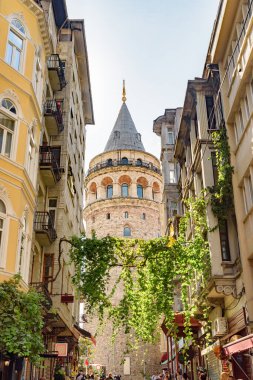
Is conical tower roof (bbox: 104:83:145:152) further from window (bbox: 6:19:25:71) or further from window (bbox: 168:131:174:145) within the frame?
window (bbox: 6:19:25:71)

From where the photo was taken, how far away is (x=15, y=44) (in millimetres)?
17391

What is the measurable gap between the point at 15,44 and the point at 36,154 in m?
4.02

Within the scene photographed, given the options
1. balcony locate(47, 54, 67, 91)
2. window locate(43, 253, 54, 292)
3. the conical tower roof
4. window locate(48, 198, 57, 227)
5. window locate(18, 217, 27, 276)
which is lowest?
window locate(18, 217, 27, 276)

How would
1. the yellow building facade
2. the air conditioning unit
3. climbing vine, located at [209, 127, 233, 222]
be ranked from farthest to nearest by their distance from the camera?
1. the air conditioning unit
2. climbing vine, located at [209, 127, 233, 222]
3. the yellow building facade

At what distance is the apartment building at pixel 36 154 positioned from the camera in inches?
626

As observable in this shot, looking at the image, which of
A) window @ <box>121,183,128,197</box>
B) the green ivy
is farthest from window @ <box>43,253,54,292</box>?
window @ <box>121,183,128,197</box>

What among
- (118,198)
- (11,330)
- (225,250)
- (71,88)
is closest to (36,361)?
(11,330)

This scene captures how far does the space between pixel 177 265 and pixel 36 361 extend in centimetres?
809

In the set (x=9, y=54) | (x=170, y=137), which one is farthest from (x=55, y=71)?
(x=170, y=137)

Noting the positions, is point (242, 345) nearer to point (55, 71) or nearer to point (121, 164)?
point (55, 71)

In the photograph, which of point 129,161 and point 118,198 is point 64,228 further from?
point 129,161

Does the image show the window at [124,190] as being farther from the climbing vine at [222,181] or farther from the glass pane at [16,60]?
the glass pane at [16,60]

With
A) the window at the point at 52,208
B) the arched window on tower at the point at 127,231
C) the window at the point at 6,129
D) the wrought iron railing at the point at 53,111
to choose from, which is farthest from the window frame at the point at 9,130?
the arched window on tower at the point at 127,231

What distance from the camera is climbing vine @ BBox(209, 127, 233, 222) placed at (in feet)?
57.8
